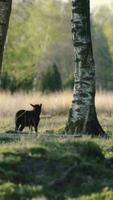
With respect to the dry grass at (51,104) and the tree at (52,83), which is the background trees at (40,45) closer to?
the tree at (52,83)

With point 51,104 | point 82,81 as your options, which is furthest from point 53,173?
point 51,104

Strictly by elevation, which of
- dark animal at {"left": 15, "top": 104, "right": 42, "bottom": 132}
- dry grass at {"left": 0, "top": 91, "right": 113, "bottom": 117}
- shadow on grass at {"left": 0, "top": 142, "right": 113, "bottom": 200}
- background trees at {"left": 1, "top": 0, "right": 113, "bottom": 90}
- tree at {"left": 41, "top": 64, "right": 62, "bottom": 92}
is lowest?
shadow on grass at {"left": 0, "top": 142, "right": 113, "bottom": 200}

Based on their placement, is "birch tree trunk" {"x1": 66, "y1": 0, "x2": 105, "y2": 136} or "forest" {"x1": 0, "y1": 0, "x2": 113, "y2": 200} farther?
"birch tree trunk" {"x1": 66, "y1": 0, "x2": 105, "y2": 136}

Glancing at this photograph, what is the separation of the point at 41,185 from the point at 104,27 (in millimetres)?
86787

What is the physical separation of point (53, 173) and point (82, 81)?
27.7 feet

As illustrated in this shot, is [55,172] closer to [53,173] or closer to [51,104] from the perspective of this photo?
[53,173]

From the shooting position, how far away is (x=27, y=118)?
21391 millimetres

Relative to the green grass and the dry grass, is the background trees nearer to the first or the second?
the dry grass

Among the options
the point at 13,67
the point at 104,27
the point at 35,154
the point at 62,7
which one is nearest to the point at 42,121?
the point at 35,154

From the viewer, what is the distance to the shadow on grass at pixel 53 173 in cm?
984

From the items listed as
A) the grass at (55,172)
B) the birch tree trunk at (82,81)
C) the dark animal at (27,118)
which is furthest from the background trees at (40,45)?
the grass at (55,172)

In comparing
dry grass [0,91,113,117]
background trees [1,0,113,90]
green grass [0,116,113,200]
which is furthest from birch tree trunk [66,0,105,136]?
background trees [1,0,113,90]

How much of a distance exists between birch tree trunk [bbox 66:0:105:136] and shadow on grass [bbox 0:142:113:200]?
22.4ft

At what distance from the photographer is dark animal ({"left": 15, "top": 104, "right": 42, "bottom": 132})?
21.2 metres
